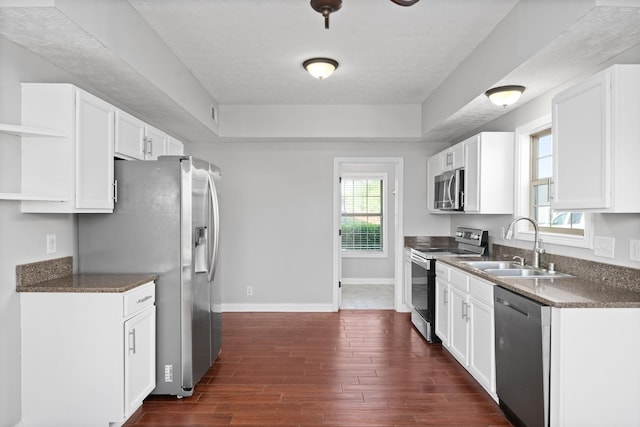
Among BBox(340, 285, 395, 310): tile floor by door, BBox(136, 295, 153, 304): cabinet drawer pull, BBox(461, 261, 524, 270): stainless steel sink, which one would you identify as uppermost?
BBox(461, 261, 524, 270): stainless steel sink

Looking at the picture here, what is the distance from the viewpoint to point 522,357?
2.34 metres

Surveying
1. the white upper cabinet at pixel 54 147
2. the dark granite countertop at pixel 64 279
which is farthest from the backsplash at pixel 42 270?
the white upper cabinet at pixel 54 147

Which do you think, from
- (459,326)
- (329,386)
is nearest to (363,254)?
(459,326)

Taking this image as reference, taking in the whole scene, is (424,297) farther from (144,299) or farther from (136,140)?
(136,140)

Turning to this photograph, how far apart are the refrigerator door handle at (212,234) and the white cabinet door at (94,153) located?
0.77 m

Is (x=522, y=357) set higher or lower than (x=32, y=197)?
lower

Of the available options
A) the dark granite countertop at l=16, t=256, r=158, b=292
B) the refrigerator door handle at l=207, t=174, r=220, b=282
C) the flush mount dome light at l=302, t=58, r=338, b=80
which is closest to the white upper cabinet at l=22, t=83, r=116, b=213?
the dark granite countertop at l=16, t=256, r=158, b=292

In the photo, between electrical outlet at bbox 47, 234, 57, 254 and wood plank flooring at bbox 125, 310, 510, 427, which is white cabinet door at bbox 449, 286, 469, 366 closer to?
wood plank flooring at bbox 125, 310, 510, 427

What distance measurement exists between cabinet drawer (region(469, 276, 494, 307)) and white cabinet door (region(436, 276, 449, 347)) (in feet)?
2.05

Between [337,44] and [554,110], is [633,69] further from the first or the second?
[337,44]

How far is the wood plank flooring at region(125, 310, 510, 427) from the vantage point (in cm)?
269

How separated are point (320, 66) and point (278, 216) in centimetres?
246

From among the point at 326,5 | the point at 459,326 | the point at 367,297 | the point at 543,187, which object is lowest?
the point at 367,297

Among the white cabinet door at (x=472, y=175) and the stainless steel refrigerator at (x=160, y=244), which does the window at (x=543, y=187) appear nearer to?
the white cabinet door at (x=472, y=175)
